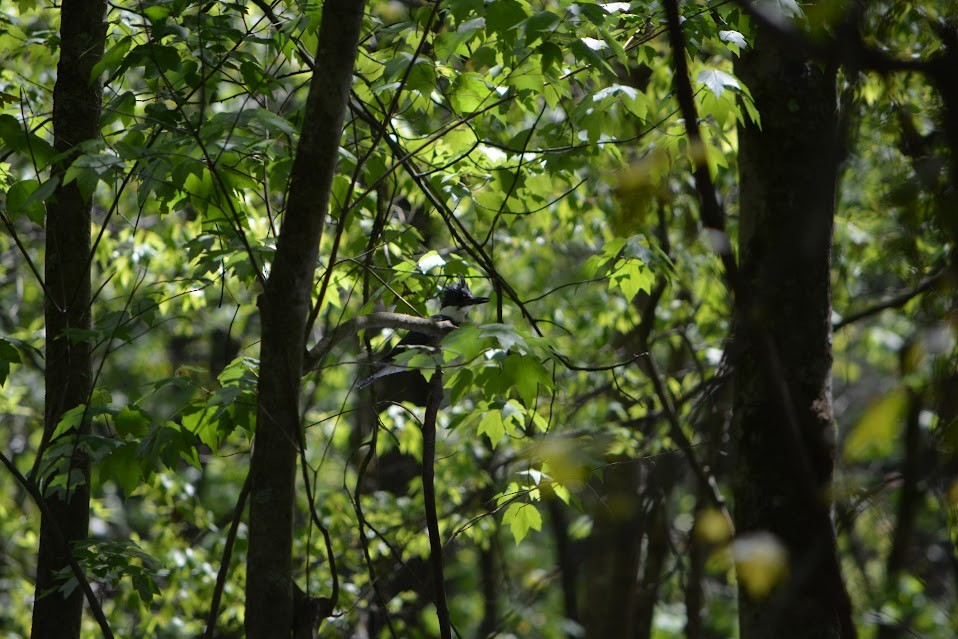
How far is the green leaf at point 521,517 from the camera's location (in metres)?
2.74

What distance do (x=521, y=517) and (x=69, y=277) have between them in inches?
70.1

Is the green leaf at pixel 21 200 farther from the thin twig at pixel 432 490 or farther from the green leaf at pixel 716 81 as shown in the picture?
the green leaf at pixel 716 81

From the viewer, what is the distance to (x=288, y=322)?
202 centimetres

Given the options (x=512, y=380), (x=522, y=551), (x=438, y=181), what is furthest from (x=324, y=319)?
(x=522, y=551)

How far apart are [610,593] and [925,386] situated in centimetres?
475

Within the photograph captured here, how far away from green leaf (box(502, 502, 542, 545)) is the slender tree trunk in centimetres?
A: 143

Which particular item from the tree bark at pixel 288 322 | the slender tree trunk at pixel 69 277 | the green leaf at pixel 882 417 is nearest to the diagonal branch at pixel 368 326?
the tree bark at pixel 288 322

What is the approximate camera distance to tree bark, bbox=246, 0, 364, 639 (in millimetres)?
1993

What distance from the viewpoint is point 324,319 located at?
667 cm

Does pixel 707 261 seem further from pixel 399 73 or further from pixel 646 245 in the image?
pixel 399 73

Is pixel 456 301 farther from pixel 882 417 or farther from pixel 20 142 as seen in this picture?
pixel 882 417

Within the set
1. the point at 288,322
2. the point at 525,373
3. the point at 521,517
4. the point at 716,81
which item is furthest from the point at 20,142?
the point at 716,81

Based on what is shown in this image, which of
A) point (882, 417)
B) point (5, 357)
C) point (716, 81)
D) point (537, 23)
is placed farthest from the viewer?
point (716, 81)

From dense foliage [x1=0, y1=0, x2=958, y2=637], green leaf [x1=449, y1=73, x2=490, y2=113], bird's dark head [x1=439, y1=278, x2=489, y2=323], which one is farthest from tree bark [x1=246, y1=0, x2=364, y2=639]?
bird's dark head [x1=439, y1=278, x2=489, y2=323]
